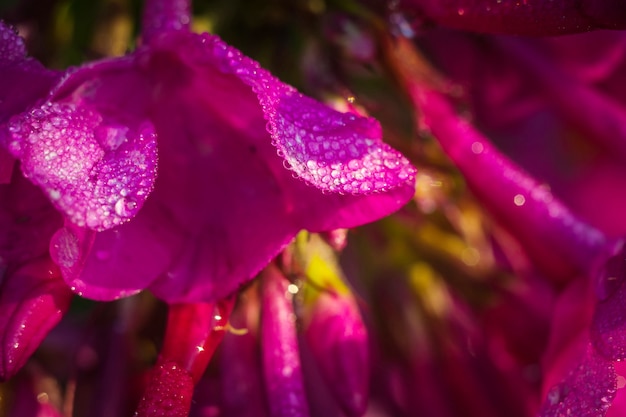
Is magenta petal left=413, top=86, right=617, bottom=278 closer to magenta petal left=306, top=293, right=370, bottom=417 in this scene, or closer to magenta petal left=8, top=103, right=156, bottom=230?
magenta petal left=306, top=293, right=370, bottom=417

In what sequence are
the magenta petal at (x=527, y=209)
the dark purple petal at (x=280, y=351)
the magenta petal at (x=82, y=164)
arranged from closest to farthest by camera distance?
the magenta petal at (x=82, y=164) → the dark purple petal at (x=280, y=351) → the magenta petal at (x=527, y=209)

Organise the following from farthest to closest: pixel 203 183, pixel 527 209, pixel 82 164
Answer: pixel 527 209, pixel 203 183, pixel 82 164

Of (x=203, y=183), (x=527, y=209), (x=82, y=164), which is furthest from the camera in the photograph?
(x=527, y=209)

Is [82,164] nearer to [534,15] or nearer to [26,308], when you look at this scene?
[26,308]

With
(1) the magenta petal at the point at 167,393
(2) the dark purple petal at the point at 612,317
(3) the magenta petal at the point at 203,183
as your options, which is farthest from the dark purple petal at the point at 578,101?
(1) the magenta petal at the point at 167,393

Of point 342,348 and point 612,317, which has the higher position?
point 612,317

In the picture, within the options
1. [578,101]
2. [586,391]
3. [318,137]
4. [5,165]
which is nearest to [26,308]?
[5,165]

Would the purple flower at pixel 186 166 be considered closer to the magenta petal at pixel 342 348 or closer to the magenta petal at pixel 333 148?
the magenta petal at pixel 333 148
